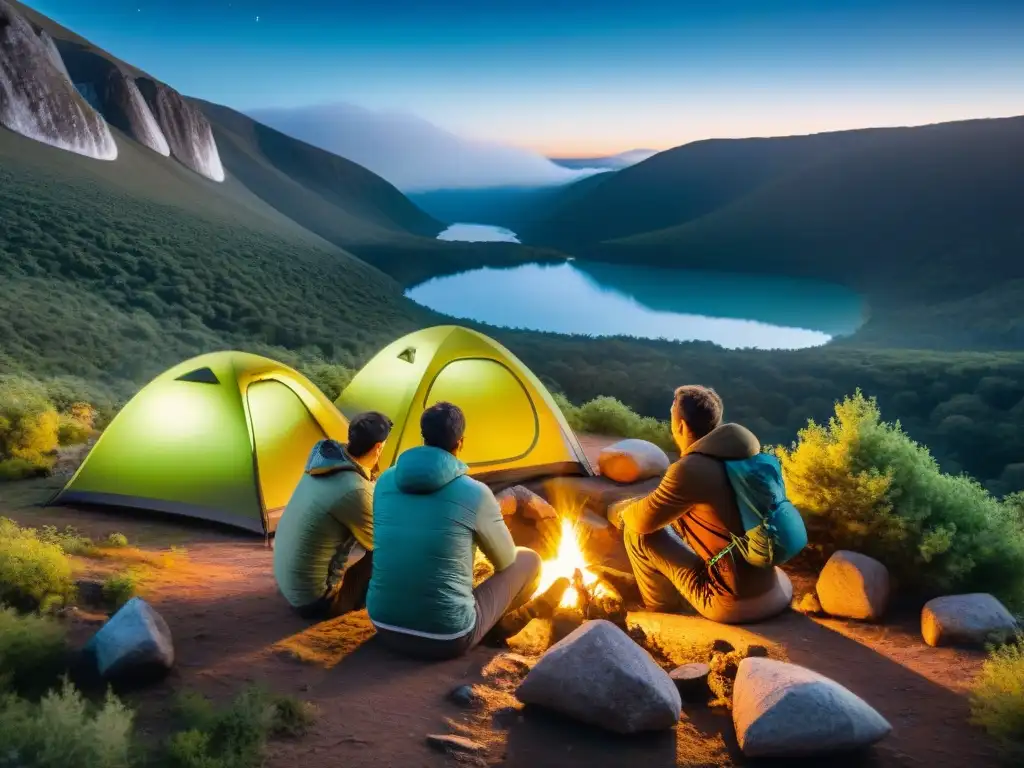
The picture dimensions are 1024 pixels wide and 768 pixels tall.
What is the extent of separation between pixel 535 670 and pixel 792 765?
4.68 ft

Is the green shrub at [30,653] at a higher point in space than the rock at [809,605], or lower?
higher

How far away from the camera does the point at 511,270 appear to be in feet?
351

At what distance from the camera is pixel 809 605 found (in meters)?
6.34

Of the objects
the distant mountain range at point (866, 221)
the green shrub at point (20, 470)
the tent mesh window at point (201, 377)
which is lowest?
the green shrub at point (20, 470)

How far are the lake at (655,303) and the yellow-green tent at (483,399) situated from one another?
47.2 metres

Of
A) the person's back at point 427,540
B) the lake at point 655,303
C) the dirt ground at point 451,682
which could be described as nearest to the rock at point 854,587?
the dirt ground at point 451,682

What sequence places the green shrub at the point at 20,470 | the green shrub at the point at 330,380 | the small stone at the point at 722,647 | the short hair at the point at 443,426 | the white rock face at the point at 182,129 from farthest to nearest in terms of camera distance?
the white rock face at the point at 182,129
the green shrub at the point at 330,380
the green shrub at the point at 20,470
the small stone at the point at 722,647
the short hair at the point at 443,426

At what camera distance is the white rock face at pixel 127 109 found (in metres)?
63.7

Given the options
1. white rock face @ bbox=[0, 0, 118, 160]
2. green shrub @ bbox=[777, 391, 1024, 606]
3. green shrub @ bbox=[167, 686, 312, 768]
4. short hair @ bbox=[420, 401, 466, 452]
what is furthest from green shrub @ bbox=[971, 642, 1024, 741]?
white rock face @ bbox=[0, 0, 118, 160]

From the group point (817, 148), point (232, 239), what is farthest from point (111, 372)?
point (817, 148)

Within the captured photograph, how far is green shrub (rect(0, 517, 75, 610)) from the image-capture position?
4.96m

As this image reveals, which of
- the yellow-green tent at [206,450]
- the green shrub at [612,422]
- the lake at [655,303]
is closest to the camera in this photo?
the yellow-green tent at [206,450]

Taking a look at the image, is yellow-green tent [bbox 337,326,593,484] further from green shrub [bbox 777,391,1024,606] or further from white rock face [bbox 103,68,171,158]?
white rock face [bbox 103,68,171,158]

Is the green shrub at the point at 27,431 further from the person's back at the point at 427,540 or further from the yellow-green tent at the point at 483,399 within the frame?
the person's back at the point at 427,540
